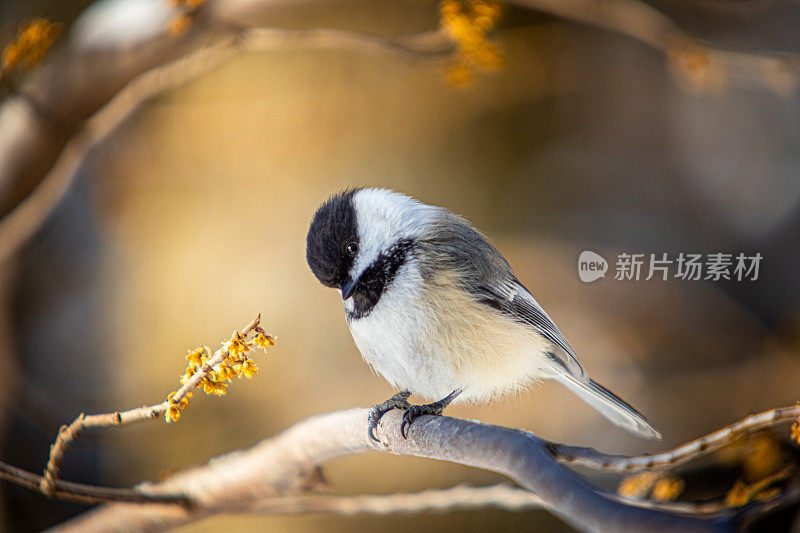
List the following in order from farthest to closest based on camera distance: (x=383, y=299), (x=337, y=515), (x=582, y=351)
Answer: (x=337, y=515), (x=582, y=351), (x=383, y=299)

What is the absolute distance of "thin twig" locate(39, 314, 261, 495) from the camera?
0.58 m

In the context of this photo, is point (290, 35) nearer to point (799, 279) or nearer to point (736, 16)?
point (736, 16)

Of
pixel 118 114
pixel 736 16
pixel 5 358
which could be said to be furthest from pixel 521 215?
pixel 5 358

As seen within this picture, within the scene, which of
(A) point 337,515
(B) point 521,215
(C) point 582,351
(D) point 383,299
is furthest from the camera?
(A) point 337,515

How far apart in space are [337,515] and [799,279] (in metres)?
1.02

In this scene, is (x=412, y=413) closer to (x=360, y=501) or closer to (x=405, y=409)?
(x=405, y=409)

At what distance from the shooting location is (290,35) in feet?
3.68

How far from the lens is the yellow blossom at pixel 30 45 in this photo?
1101 mm

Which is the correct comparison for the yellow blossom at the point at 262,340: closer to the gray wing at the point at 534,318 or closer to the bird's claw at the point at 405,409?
the bird's claw at the point at 405,409

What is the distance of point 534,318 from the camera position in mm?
848
